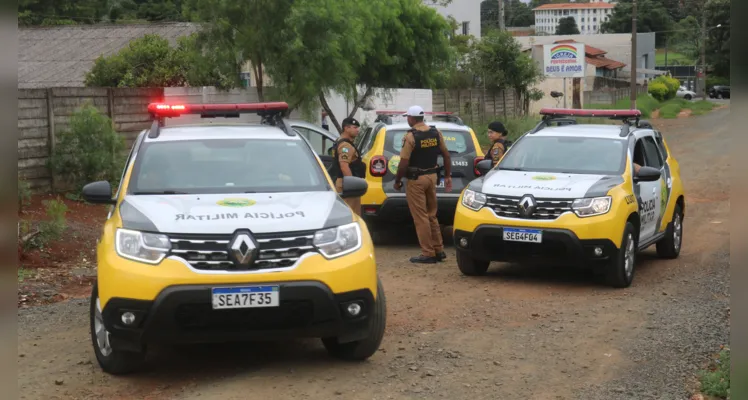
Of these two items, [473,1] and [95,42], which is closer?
[95,42]

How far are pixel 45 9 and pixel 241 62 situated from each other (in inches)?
981

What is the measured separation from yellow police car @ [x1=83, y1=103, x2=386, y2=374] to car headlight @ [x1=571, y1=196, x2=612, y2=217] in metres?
3.84

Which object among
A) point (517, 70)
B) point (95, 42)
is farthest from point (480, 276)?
point (517, 70)

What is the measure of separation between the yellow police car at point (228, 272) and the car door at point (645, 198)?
5.06m

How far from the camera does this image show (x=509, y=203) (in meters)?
10.6

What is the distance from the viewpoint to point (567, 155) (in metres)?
11.5

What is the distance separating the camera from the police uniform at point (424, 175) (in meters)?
11.8

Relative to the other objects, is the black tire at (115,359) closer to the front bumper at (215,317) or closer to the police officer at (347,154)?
the front bumper at (215,317)

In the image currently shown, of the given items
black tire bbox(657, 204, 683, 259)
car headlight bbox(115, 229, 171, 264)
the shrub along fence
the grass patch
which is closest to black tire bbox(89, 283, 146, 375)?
car headlight bbox(115, 229, 171, 264)

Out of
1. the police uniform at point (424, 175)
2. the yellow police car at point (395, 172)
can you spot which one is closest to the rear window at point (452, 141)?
the yellow police car at point (395, 172)

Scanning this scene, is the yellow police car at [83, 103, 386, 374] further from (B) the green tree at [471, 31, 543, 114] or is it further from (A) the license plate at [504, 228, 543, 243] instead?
(B) the green tree at [471, 31, 543, 114]

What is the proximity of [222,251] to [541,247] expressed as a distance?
483 centimetres

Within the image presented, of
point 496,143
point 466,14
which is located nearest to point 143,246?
point 496,143

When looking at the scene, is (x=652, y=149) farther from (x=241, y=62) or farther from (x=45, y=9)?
(x=45, y=9)
